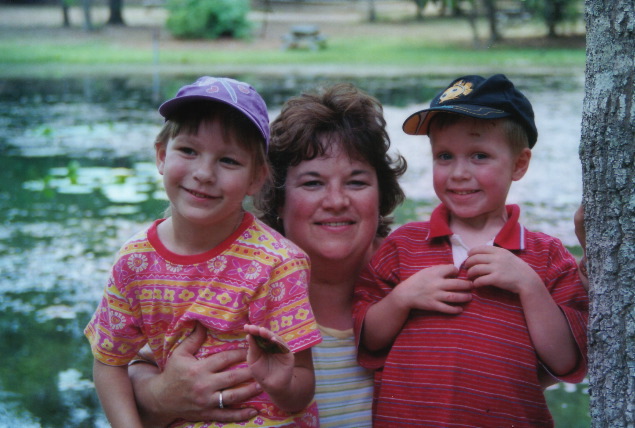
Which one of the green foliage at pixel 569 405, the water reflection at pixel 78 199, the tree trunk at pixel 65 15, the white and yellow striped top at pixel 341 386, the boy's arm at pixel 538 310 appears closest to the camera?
the boy's arm at pixel 538 310

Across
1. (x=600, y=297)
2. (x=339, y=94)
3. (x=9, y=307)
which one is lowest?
(x=9, y=307)

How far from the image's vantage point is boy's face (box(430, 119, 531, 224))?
2.51 metres

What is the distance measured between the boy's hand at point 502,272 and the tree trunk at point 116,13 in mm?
23414

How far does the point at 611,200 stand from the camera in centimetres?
207

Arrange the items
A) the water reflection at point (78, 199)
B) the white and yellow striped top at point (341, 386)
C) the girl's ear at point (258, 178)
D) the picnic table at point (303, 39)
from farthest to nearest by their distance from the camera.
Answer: the picnic table at point (303, 39)
the water reflection at point (78, 199)
the white and yellow striped top at point (341, 386)
the girl's ear at point (258, 178)

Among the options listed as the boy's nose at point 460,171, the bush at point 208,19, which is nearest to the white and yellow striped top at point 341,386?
the boy's nose at point 460,171

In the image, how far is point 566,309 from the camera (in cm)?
237

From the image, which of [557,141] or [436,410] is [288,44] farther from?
[436,410]

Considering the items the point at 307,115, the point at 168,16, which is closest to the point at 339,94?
the point at 307,115

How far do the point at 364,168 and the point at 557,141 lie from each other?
876cm

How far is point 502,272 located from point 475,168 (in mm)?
356

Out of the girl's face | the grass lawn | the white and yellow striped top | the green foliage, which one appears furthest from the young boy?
the grass lawn

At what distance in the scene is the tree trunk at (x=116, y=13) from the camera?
24.0m

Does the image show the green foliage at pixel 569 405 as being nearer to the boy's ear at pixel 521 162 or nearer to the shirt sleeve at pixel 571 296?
the shirt sleeve at pixel 571 296
